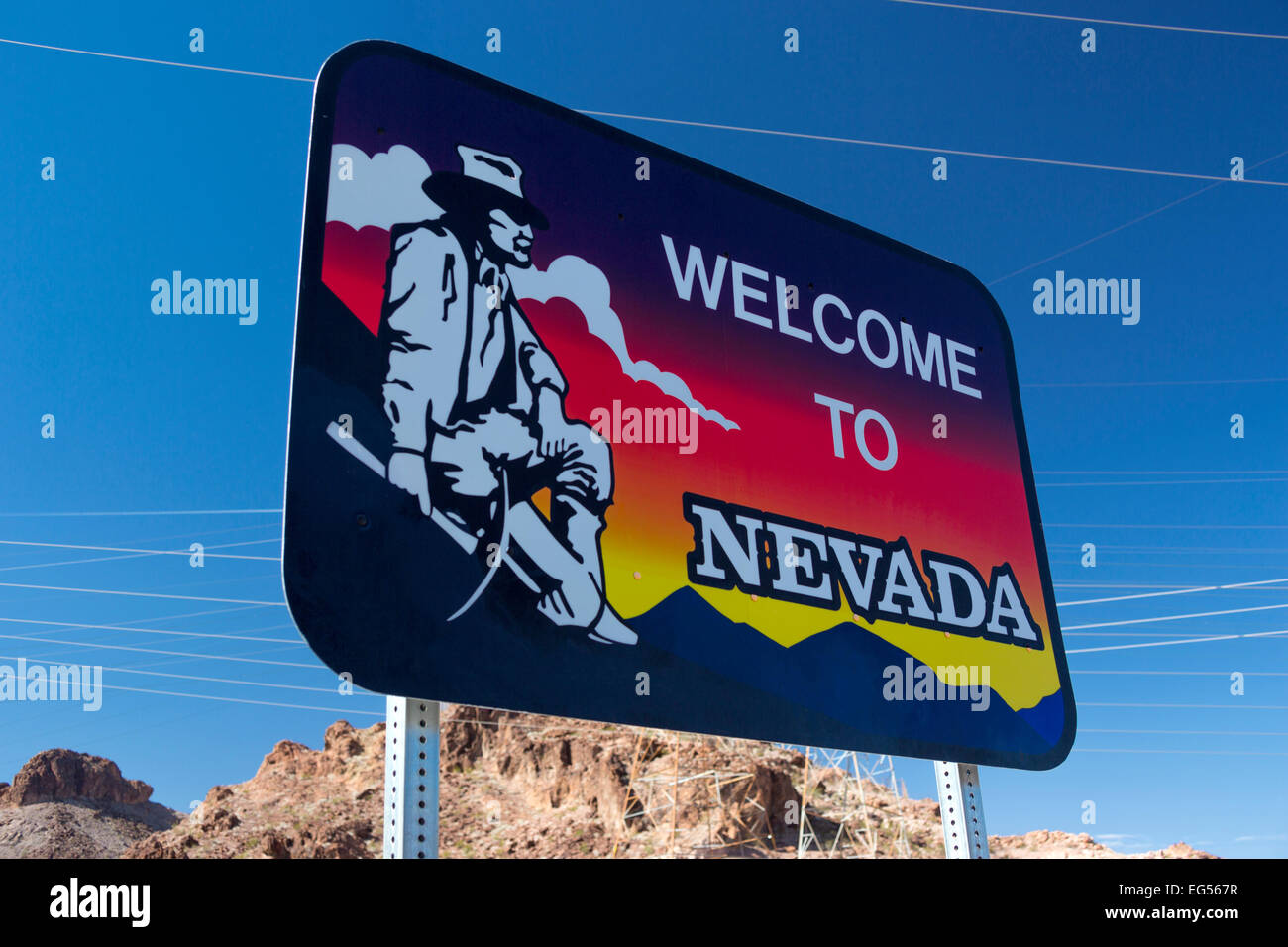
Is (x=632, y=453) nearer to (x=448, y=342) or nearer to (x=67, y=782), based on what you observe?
(x=448, y=342)

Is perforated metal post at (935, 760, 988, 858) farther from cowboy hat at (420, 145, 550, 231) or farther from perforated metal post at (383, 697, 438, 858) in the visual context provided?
cowboy hat at (420, 145, 550, 231)

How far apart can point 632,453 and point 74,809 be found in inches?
3030

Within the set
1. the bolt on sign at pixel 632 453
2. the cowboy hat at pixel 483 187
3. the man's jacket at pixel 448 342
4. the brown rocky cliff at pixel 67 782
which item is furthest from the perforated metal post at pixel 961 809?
the brown rocky cliff at pixel 67 782

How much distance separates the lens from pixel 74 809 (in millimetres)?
67312

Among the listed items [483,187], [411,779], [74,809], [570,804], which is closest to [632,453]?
[483,187]

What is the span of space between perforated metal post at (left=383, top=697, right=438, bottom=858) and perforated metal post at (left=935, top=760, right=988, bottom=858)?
2.35 metres

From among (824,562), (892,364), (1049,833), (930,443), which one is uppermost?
(892,364)

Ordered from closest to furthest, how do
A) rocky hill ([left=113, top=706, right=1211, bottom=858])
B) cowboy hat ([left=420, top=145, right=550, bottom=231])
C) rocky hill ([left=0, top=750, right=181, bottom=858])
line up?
cowboy hat ([left=420, top=145, right=550, bottom=231])
rocky hill ([left=113, top=706, right=1211, bottom=858])
rocky hill ([left=0, top=750, right=181, bottom=858])

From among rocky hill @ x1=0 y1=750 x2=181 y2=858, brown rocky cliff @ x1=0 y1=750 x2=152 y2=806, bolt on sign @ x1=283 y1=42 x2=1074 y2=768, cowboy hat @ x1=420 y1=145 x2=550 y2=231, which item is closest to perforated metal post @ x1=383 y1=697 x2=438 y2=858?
bolt on sign @ x1=283 y1=42 x2=1074 y2=768

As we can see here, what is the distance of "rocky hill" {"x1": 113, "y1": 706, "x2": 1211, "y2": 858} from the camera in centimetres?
4278
